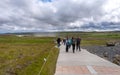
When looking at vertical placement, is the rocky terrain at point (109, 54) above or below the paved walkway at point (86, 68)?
below

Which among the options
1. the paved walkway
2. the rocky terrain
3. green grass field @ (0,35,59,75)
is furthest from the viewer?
the rocky terrain

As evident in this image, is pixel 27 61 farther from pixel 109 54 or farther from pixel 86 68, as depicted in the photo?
pixel 109 54

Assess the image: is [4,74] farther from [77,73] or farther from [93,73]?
[93,73]

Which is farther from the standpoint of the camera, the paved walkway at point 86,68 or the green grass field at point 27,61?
the green grass field at point 27,61

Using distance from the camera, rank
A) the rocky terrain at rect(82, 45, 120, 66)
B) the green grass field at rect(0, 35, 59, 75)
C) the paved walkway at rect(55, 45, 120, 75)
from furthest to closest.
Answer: the rocky terrain at rect(82, 45, 120, 66)
the green grass field at rect(0, 35, 59, 75)
the paved walkway at rect(55, 45, 120, 75)

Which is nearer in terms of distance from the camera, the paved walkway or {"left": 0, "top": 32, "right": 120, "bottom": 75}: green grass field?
the paved walkway

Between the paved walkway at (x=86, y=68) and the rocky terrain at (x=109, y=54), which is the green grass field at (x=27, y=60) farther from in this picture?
the rocky terrain at (x=109, y=54)

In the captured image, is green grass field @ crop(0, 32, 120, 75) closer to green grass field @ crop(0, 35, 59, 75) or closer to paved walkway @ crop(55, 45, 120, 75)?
green grass field @ crop(0, 35, 59, 75)

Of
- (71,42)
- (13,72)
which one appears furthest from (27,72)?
(71,42)

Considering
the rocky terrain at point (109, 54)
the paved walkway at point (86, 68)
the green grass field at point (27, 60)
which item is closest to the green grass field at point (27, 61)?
the green grass field at point (27, 60)

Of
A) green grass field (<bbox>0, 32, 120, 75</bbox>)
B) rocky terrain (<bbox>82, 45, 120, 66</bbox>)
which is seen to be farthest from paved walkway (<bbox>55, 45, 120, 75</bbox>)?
rocky terrain (<bbox>82, 45, 120, 66</bbox>)

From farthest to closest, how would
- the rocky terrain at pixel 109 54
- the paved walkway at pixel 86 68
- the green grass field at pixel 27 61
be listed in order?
the rocky terrain at pixel 109 54 → the green grass field at pixel 27 61 → the paved walkway at pixel 86 68

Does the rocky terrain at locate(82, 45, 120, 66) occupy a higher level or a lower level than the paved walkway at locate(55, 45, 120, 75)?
lower

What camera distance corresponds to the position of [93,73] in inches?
482
